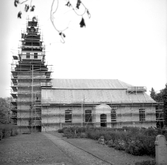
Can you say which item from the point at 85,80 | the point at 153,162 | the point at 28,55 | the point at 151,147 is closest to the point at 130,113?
the point at 85,80

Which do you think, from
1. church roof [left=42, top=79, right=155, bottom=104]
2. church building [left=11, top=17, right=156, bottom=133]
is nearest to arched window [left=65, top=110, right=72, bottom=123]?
church building [left=11, top=17, right=156, bottom=133]

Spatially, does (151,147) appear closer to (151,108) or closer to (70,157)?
(70,157)

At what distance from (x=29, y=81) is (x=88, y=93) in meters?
10.7

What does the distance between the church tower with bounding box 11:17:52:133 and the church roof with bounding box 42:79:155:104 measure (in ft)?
6.45

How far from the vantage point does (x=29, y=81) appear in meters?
41.5

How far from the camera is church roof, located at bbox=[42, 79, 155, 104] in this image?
131 feet

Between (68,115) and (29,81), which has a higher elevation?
(29,81)

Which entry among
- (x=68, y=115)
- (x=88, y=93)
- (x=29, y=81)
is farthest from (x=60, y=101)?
(x=29, y=81)

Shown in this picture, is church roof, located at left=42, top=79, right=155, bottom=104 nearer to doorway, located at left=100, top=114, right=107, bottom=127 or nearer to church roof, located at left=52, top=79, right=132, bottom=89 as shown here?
church roof, located at left=52, top=79, right=132, bottom=89

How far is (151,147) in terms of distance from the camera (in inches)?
502

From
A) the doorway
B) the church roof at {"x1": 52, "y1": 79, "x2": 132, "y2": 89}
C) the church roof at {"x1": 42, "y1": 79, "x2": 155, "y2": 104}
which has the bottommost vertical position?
the doorway

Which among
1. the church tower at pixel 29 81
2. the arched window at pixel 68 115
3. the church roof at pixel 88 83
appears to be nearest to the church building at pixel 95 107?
the arched window at pixel 68 115

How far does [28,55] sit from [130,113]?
21083 millimetres

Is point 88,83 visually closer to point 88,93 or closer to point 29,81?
point 88,93
